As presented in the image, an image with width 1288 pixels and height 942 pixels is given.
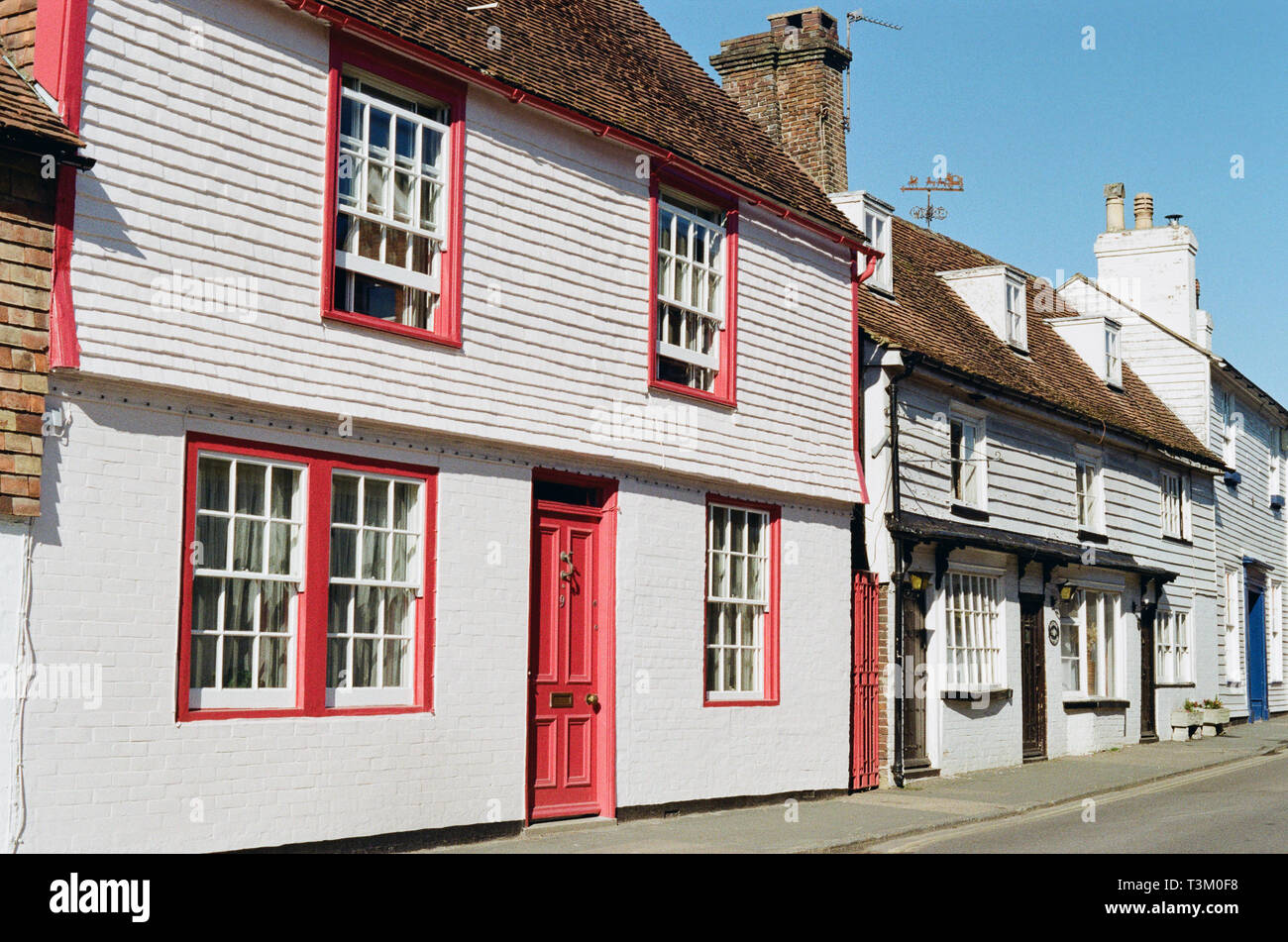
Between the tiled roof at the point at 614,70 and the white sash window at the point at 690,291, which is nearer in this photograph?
the tiled roof at the point at 614,70

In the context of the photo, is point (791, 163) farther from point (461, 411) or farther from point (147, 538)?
point (147, 538)

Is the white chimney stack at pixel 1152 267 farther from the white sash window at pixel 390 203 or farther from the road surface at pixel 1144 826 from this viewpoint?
the white sash window at pixel 390 203

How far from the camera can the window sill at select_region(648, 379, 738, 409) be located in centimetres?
1370

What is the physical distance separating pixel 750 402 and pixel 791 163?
4035 mm

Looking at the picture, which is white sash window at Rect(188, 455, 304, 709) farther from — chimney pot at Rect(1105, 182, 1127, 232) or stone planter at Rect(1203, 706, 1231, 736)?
chimney pot at Rect(1105, 182, 1127, 232)

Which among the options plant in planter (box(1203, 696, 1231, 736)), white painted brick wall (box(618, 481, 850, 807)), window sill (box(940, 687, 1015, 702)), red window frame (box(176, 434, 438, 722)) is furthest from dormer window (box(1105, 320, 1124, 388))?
red window frame (box(176, 434, 438, 722))

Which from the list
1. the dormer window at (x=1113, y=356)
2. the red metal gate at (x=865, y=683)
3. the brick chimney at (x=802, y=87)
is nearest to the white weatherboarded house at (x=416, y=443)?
the red metal gate at (x=865, y=683)

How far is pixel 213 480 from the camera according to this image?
9906 mm

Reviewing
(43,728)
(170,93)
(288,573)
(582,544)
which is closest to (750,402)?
(582,544)

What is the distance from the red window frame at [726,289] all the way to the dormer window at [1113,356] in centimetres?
1390

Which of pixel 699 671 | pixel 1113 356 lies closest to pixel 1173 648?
pixel 1113 356

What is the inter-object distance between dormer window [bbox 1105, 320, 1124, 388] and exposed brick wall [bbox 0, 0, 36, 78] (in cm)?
2125

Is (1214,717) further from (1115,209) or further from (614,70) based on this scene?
(614,70)

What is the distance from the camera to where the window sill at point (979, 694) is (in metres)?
18.6
